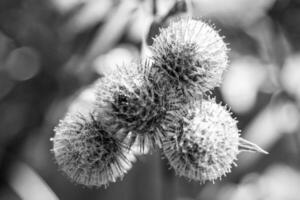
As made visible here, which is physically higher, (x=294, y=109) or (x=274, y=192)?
(x=294, y=109)

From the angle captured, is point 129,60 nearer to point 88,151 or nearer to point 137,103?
point 137,103

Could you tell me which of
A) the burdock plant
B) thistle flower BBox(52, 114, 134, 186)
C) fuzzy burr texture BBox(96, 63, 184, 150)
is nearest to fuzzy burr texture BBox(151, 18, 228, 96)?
the burdock plant

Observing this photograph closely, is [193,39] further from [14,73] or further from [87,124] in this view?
[14,73]

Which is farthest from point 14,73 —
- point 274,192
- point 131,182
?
point 274,192

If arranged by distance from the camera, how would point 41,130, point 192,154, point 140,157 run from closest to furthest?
point 192,154, point 140,157, point 41,130

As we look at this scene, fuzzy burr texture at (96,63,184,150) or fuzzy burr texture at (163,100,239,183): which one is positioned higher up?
fuzzy burr texture at (96,63,184,150)

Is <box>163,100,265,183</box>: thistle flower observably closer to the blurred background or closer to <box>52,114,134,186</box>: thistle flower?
<box>52,114,134,186</box>: thistle flower

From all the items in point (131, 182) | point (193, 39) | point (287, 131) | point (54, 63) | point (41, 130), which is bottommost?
point (287, 131)
